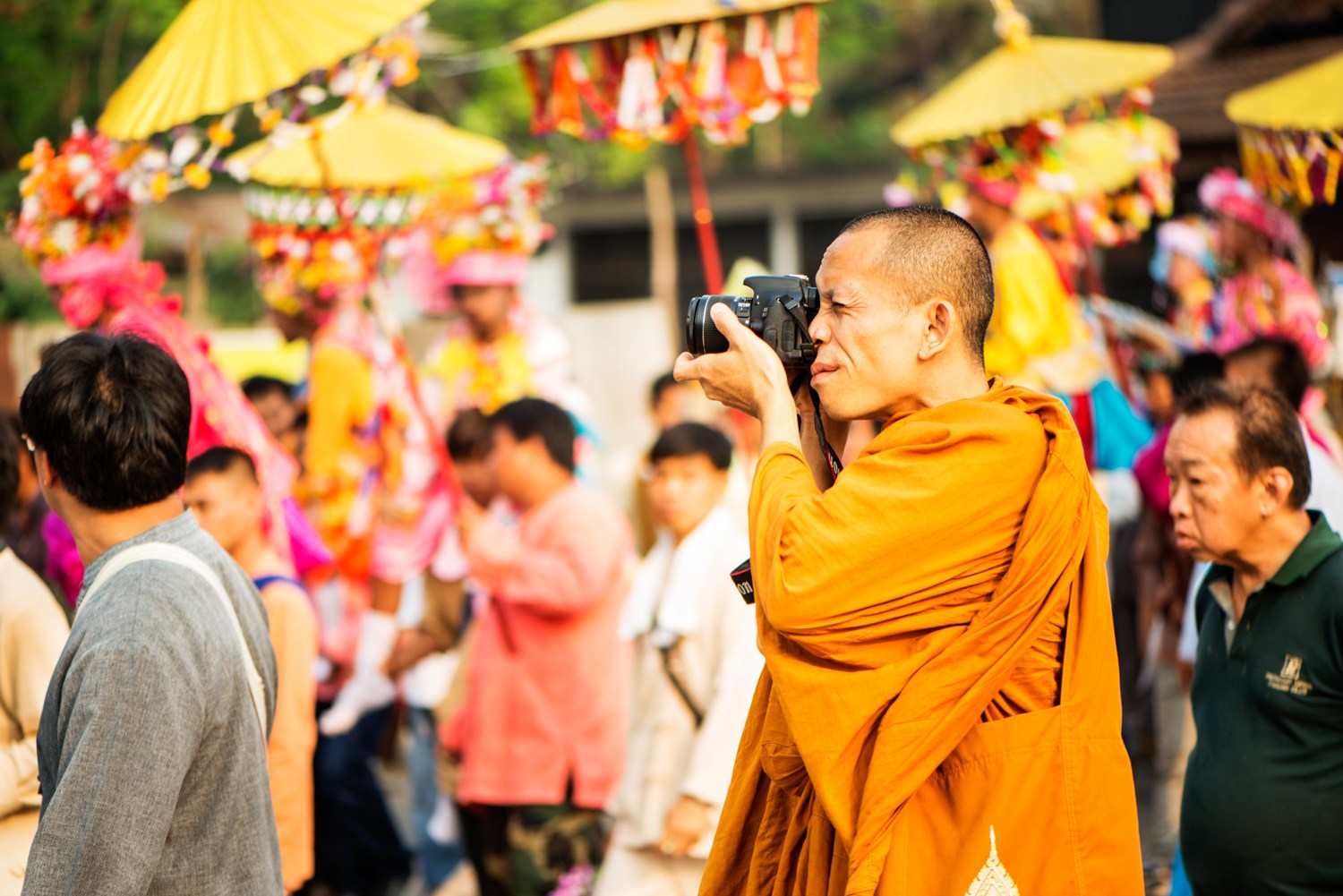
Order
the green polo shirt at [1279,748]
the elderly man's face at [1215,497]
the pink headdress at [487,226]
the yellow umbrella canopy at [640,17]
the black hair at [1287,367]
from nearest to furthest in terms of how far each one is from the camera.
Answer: the green polo shirt at [1279,748]
the elderly man's face at [1215,497]
the black hair at [1287,367]
the yellow umbrella canopy at [640,17]
the pink headdress at [487,226]

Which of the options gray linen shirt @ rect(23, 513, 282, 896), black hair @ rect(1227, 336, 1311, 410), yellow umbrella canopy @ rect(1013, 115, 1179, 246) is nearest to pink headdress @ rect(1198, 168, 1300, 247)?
yellow umbrella canopy @ rect(1013, 115, 1179, 246)

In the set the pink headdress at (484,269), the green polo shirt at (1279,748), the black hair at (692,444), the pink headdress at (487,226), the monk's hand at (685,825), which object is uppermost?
the pink headdress at (487,226)

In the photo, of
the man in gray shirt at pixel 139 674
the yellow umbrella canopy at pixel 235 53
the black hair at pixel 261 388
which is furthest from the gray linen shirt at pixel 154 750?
the black hair at pixel 261 388

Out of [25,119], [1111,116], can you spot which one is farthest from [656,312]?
[1111,116]

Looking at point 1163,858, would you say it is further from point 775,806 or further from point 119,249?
point 119,249

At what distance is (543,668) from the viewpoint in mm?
4812

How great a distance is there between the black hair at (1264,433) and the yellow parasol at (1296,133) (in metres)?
1.70

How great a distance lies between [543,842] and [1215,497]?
260cm

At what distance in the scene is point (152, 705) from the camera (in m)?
2.24

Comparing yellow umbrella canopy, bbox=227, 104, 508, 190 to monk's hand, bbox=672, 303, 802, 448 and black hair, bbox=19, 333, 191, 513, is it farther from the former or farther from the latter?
monk's hand, bbox=672, 303, 802, 448

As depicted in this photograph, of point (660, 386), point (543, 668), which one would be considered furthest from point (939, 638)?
point (660, 386)

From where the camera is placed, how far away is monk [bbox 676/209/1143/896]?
82.4 inches

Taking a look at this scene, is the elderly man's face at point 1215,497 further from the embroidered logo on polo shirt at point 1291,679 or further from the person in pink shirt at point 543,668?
the person in pink shirt at point 543,668

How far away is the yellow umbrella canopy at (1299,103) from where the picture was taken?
4.58 meters
